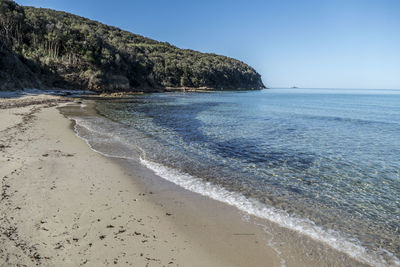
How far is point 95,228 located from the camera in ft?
13.2

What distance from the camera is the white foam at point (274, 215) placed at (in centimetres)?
383

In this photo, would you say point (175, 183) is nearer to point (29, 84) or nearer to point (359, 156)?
point (359, 156)

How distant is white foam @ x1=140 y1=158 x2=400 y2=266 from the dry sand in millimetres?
980

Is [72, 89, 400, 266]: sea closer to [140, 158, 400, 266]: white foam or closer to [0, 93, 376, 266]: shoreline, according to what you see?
[140, 158, 400, 266]: white foam

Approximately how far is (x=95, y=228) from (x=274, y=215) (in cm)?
358

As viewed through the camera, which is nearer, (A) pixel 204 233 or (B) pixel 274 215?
(A) pixel 204 233

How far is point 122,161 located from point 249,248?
580 cm

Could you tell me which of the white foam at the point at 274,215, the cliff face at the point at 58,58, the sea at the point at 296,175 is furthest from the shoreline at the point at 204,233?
the cliff face at the point at 58,58

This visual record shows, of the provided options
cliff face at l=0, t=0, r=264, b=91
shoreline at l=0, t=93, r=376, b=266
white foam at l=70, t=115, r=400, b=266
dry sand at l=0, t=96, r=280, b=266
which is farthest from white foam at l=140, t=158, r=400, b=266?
cliff face at l=0, t=0, r=264, b=91

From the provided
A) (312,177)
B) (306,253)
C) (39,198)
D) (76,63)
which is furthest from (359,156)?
(76,63)

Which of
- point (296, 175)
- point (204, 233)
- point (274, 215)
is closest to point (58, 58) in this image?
point (296, 175)

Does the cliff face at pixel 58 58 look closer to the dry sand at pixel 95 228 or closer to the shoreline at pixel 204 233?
the dry sand at pixel 95 228

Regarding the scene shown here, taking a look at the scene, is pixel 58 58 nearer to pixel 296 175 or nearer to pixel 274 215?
pixel 296 175

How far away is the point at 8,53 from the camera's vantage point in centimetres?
3450
